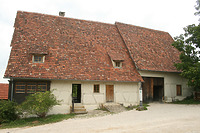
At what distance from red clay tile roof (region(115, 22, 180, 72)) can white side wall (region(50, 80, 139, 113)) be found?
2440 mm

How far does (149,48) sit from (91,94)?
361 inches

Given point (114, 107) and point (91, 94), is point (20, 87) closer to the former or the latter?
point (91, 94)

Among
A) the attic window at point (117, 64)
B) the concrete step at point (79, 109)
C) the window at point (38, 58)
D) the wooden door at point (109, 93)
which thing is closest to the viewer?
the concrete step at point (79, 109)

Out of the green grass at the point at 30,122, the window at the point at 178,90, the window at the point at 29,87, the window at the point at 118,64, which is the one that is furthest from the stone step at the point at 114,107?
the window at the point at 178,90

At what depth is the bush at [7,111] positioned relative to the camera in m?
11.8

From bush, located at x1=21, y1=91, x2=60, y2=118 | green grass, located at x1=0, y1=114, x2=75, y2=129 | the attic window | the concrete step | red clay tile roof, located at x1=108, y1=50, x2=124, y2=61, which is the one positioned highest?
red clay tile roof, located at x1=108, y1=50, x2=124, y2=61

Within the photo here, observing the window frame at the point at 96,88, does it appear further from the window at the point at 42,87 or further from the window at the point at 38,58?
the window at the point at 38,58

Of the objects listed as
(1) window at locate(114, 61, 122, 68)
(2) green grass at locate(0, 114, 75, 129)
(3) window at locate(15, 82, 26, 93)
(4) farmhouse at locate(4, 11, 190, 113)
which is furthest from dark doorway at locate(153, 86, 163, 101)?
(3) window at locate(15, 82, 26, 93)

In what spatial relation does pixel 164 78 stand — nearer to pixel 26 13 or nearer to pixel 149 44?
pixel 149 44

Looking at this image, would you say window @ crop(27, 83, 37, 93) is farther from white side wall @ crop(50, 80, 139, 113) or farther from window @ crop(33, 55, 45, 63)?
window @ crop(33, 55, 45, 63)

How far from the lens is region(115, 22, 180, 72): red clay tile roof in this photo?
18.7 m

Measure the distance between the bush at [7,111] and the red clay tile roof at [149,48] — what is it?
1090 cm

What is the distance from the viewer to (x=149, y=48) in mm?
20750

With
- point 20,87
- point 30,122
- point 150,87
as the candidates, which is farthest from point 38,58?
point 150,87
